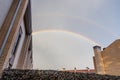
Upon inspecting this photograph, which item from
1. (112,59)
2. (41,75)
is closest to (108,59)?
(112,59)

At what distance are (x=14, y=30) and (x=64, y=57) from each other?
12571 mm

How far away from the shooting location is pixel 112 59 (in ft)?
45.4

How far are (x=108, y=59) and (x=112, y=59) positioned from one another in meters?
0.46

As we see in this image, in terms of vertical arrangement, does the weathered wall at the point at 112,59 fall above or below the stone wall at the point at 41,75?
above

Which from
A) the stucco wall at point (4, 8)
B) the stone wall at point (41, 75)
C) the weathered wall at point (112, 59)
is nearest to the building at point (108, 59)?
the weathered wall at point (112, 59)

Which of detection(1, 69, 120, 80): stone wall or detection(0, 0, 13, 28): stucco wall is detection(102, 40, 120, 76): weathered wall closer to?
detection(1, 69, 120, 80): stone wall

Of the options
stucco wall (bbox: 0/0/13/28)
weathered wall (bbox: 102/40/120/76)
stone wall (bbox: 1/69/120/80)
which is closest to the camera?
stone wall (bbox: 1/69/120/80)

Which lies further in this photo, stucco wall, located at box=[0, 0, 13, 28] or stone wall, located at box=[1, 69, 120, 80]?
stucco wall, located at box=[0, 0, 13, 28]

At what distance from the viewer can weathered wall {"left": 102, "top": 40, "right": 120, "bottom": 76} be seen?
13.3m

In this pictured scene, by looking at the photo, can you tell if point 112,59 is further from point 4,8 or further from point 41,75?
point 4,8

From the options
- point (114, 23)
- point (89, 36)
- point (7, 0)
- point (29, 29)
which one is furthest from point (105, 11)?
point (7, 0)

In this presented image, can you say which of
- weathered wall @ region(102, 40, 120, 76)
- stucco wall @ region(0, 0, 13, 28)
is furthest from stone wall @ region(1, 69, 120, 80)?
weathered wall @ region(102, 40, 120, 76)

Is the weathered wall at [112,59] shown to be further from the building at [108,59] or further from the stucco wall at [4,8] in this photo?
the stucco wall at [4,8]

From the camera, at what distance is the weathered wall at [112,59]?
13.3 metres
